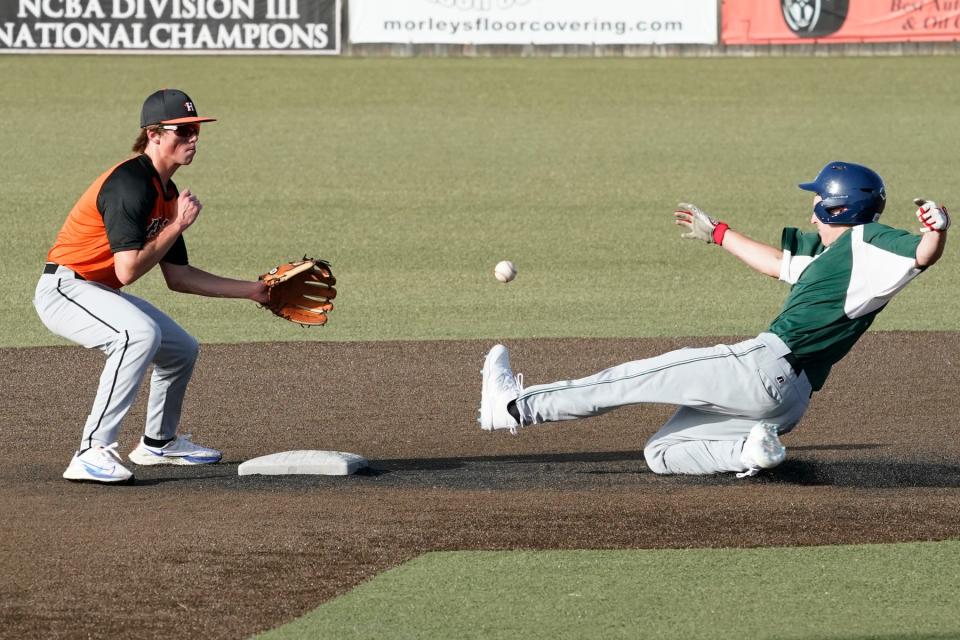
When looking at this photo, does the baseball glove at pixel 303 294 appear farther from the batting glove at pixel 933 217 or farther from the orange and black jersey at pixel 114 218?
the batting glove at pixel 933 217

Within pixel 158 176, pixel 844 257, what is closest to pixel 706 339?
pixel 844 257

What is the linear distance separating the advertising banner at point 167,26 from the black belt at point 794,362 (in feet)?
60.4

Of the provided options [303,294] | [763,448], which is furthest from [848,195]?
[303,294]

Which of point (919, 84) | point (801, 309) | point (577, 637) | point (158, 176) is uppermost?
point (919, 84)

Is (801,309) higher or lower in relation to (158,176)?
lower

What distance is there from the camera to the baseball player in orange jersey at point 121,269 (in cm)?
650

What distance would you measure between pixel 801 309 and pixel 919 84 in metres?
18.9

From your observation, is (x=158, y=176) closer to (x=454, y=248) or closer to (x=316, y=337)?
(x=316, y=337)

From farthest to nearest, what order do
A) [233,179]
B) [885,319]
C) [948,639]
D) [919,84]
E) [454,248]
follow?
[919,84] → [233,179] → [454,248] → [885,319] → [948,639]

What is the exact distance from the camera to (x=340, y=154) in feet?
64.6

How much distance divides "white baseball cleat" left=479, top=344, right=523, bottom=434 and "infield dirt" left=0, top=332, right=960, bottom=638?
298 millimetres

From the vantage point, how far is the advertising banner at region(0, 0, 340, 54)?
934 inches

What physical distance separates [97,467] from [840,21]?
2031cm

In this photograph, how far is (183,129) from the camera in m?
6.77
